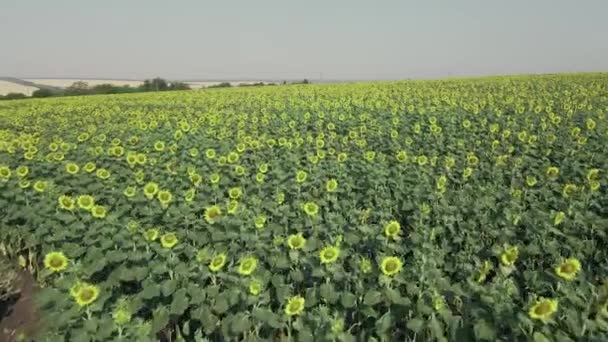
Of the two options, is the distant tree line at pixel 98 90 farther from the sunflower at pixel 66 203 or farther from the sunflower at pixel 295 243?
the sunflower at pixel 295 243

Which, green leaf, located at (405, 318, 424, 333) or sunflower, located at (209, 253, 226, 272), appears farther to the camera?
sunflower, located at (209, 253, 226, 272)

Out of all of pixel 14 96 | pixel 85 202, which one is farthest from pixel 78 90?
pixel 85 202

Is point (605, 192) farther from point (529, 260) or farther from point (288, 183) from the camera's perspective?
point (288, 183)

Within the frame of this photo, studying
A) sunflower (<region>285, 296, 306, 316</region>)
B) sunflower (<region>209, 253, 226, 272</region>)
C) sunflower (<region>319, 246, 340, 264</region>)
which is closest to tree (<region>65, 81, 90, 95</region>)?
sunflower (<region>209, 253, 226, 272</region>)

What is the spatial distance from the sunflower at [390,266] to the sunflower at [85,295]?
204cm

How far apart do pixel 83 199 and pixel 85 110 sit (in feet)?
51.9

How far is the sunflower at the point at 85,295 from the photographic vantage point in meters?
2.88

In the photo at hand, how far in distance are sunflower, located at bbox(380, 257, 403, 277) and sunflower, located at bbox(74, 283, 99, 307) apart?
6.68 ft

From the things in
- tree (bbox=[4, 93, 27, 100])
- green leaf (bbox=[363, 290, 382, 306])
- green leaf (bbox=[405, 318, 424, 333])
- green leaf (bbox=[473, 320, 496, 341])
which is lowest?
green leaf (bbox=[405, 318, 424, 333])

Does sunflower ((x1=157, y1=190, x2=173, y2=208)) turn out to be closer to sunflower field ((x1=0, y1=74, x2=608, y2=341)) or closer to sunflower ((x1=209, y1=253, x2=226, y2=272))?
sunflower field ((x1=0, y1=74, x2=608, y2=341))

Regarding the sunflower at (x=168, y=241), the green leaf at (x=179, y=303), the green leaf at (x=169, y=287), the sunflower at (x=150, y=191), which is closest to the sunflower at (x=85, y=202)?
the sunflower at (x=150, y=191)

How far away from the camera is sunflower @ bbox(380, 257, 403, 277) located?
10.5 feet

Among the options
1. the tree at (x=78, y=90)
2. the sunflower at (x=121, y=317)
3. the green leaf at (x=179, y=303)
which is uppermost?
the tree at (x=78, y=90)

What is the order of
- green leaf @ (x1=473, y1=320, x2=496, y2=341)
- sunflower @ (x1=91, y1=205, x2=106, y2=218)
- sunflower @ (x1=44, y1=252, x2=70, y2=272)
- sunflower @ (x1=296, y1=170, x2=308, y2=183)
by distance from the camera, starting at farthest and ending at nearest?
sunflower @ (x1=296, y1=170, x2=308, y2=183) < sunflower @ (x1=91, y1=205, x2=106, y2=218) < sunflower @ (x1=44, y1=252, x2=70, y2=272) < green leaf @ (x1=473, y1=320, x2=496, y2=341)
